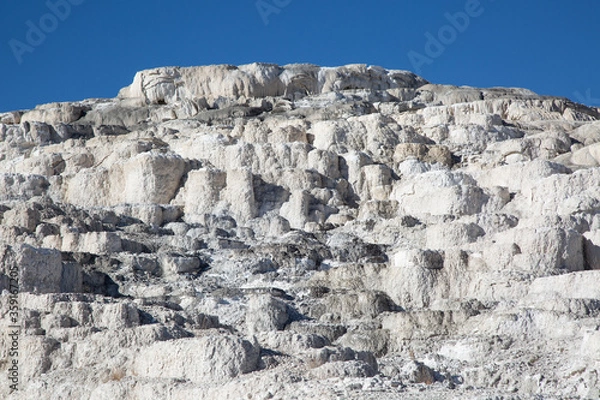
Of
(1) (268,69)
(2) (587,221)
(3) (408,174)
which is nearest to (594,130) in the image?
(3) (408,174)

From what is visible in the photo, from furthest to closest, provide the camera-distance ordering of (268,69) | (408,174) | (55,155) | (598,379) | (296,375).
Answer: (268,69) → (55,155) → (408,174) → (598,379) → (296,375)

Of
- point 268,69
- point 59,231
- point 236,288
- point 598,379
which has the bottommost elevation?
point 598,379

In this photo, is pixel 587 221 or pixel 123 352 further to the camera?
pixel 587 221

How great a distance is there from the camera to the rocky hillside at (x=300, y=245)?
18.2 m

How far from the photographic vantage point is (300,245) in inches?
1097

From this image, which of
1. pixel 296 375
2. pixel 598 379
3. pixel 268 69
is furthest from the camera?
pixel 268 69

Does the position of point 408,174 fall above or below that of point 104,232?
above

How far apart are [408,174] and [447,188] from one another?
3.13 m

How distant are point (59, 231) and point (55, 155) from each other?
28.7 ft

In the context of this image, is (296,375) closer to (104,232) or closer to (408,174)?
(104,232)

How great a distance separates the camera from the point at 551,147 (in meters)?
35.8

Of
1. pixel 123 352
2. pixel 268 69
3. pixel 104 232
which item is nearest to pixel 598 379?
pixel 123 352

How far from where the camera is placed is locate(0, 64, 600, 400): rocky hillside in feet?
59.8

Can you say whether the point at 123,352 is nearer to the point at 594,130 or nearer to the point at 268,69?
the point at 594,130
